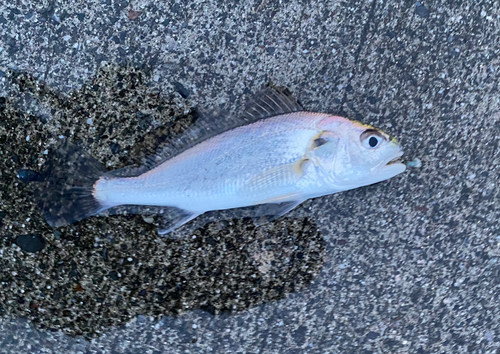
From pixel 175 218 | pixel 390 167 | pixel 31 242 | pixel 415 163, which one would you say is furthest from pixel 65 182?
pixel 415 163

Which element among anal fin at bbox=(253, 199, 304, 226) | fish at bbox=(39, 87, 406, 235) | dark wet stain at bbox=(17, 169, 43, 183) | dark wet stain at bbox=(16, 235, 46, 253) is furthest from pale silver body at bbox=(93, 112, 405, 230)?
dark wet stain at bbox=(16, 235, 46, 253)

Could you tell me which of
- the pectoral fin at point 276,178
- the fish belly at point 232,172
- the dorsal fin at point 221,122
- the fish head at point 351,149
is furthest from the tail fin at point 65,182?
the fish head at point 351,149

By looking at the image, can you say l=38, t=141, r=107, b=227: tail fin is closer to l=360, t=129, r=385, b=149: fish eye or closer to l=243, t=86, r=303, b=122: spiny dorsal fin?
l=243, t=86, r=303, b=122: spiny dorsal fin

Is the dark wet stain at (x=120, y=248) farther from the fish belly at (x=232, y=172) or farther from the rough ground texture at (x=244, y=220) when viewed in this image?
the fish belly at (x=232, y=172)

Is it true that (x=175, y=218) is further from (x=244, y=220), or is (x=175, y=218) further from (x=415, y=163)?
(x=415, y=163)

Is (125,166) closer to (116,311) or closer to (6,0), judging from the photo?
(116,311)

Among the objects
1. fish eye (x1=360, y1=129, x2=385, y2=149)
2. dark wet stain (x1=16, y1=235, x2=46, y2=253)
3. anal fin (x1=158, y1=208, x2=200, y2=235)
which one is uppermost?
dark wet stain (x1=16, y1=235, x2=46, y2=253)
